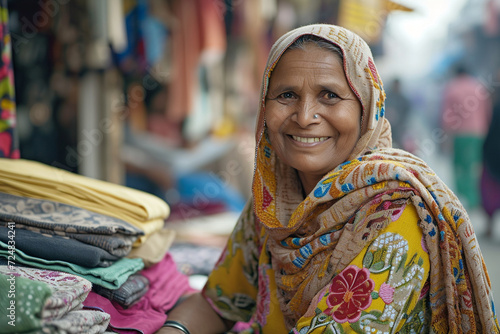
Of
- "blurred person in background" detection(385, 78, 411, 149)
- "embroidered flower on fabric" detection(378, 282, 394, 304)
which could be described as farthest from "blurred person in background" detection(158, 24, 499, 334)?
A: "blurred person in background" detection(385, 78, 411, 149)

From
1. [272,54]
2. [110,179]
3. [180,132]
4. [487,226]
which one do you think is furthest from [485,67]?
[272,54]

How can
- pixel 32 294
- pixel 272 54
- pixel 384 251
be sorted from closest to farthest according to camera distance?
1. pixel 32 294
2. pixel 384 251
3. pixel 272 54

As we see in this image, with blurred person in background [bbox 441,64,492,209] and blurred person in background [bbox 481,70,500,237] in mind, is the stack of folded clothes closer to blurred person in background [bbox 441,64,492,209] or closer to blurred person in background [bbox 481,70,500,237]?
blurred person in background [bbox 481,70,500,237]

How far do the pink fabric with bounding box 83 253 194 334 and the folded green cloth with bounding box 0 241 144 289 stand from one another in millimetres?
49

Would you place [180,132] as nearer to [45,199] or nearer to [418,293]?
[45,199]

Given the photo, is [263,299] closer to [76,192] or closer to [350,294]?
[350,294]

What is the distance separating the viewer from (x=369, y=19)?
14.6 ft

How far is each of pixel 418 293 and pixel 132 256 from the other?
959 millimetres

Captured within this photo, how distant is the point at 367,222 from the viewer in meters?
1.37

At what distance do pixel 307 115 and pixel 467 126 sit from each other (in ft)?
20.4

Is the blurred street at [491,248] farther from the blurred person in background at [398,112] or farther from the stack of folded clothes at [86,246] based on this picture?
the stack of folded clothes at [86,246]

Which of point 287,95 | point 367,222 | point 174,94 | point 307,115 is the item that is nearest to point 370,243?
point 367,222

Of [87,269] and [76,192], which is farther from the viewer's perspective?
[76,192]

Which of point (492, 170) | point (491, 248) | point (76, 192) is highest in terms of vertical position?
point (76, 192)
